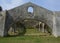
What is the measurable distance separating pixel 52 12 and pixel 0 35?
8128 mm

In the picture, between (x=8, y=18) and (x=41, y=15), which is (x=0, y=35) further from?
(x=41, y=15)

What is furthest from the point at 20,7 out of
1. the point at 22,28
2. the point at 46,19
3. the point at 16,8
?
the point at 22,28

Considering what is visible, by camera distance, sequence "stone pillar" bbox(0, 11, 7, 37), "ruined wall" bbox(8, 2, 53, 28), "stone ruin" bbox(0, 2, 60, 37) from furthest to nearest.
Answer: "ruined wall" bbox(8, 2, 53, 28), "stone ruin" bbox(0, 2, 60, 37), "stone pillar" bbox(0, 11, 7, 37)

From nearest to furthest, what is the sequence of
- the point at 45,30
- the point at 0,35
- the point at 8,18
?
the point at 0,35 < the point at 8,18 < the point at 45,30

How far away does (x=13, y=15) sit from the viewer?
25.8 meters

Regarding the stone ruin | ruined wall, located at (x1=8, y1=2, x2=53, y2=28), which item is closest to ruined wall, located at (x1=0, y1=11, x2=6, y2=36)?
the stone ruin

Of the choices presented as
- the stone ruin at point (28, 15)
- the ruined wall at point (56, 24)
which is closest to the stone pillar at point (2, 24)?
the stone ruin at point (28, 15)

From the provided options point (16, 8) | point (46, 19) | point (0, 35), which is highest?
point (16, 8)

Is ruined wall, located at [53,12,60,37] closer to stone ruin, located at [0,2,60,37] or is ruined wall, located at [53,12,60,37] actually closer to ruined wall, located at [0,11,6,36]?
stone ruin, located at [0,2,60,37]

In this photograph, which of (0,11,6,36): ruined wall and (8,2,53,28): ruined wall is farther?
(8,2,53,28): ruined wall

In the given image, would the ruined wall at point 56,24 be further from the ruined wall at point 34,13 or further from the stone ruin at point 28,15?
the ruined wall at point 34,13

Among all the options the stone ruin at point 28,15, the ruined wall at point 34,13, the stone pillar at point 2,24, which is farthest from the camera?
the ruined wall at point 34,13

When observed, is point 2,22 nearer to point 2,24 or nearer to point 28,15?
point 2,24

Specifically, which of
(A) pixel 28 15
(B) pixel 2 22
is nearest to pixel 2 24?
(B) pixel 2 22
